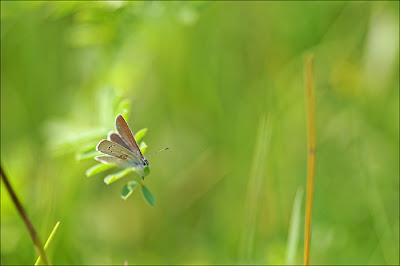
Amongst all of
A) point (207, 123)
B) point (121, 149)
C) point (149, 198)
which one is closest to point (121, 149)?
point (121, 149)

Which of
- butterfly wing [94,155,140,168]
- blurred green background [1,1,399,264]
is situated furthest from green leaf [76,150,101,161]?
blurred green background [1,1,399,264]

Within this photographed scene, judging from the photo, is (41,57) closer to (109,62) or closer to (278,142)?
(109,62)

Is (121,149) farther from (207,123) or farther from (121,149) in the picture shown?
(207,123)

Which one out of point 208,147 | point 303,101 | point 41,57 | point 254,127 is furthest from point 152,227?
point 41,57

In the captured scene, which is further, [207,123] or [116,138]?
[207,123]

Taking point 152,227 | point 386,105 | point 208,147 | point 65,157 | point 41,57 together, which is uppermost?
point 41,57

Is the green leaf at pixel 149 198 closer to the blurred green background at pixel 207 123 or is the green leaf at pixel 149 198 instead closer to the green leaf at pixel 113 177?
the green leaf at pixel 113 177
